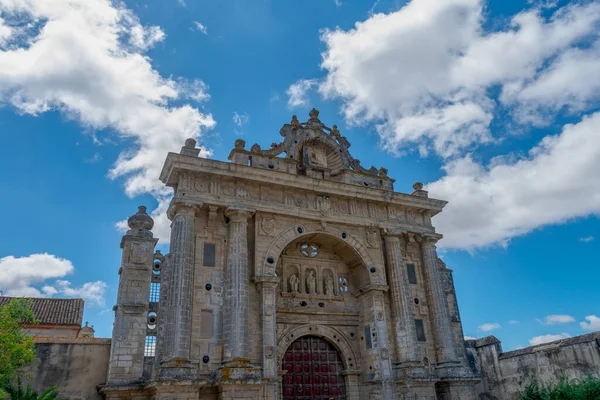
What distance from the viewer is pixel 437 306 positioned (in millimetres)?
18625

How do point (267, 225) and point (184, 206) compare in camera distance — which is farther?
point (267, 225)

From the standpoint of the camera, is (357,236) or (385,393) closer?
(385,393)

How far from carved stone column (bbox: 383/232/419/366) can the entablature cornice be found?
170 centimetres

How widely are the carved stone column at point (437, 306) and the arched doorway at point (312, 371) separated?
4082 millimetres

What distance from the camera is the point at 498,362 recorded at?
829 inches

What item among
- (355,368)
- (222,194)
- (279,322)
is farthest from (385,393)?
(222,194)

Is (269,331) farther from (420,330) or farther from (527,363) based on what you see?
(527,363)

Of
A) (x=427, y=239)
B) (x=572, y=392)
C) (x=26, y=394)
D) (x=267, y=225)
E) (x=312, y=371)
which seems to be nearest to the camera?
(x=26, y=394)

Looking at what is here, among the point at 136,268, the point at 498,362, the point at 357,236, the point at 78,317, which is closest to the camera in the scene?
the point at 136,268

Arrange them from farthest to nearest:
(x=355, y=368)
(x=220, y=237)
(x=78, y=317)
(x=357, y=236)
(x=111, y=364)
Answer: (x=78, y=317)
(x=357, y=236)
(x=355, y=368)
(x=220, y=237)
(x=111, y=364)

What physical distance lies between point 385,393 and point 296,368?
10.8ft

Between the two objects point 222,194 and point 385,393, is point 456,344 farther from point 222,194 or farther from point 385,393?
point 222,194

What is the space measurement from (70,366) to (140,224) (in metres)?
4.78

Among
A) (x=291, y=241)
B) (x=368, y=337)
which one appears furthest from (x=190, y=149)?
(x=368, y=337)
